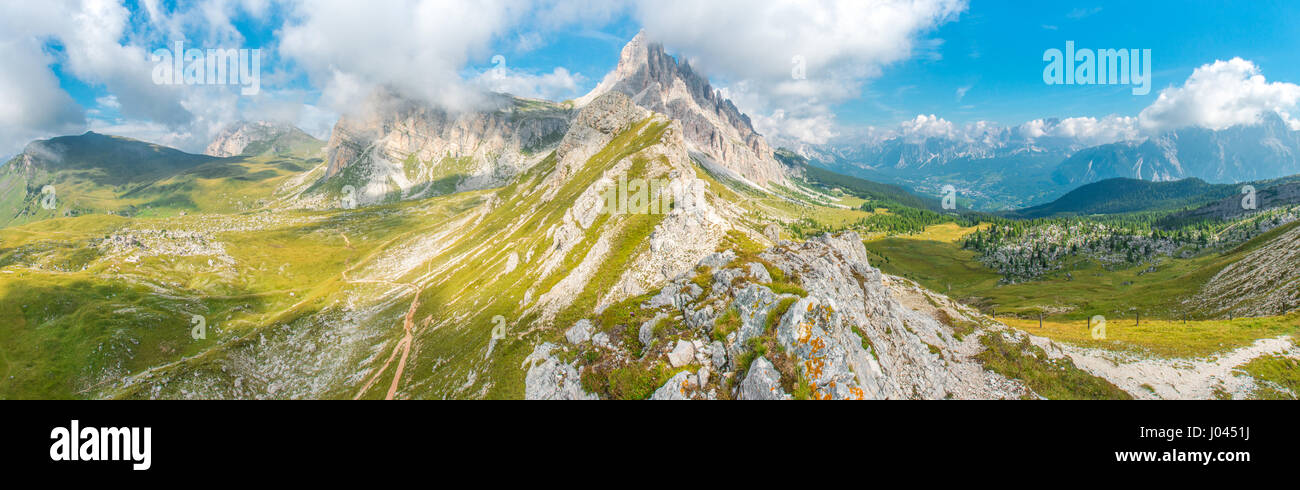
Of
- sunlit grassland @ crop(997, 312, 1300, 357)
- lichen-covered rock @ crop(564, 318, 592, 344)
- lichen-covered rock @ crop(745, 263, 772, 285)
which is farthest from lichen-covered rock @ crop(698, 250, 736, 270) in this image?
sunlit grassland @ crop(997, 312, 1300, 357)

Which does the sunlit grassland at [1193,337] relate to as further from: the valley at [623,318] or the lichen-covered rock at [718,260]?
the lichen-covered rock at [718,260]

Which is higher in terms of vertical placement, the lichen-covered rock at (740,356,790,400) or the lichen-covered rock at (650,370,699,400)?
the lichen-covered rock at (740,356,790,400)

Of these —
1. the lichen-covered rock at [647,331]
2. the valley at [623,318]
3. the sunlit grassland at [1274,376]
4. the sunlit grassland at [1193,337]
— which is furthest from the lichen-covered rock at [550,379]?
the sunlit grassland at [1274,376]

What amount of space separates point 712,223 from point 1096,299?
11184cm

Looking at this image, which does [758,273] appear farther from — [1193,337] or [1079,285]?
[1079,285]

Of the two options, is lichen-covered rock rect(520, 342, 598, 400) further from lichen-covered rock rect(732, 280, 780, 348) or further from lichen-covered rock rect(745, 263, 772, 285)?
lichen-covered rock rect(745, 263, 772, 285)

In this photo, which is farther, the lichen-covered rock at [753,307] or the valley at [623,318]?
the valley at [623,318]

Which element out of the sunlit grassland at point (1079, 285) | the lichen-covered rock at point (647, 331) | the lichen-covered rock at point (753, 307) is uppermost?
the lichen-covered rock at point (753, 307)

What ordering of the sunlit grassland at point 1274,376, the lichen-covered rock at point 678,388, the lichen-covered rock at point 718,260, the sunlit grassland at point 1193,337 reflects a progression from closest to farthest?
1. the lichen-covered rock at point 678,388
2. the sunlit grassland at point 1274,376
3. the sunlit grassland at point 1193,337
4. the lichen-covered rock at point 718,260

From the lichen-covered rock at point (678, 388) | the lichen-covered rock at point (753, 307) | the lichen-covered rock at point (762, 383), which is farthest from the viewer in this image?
the lichen-covered rock at point (753, 307)

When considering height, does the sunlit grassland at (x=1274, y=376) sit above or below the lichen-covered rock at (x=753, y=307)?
below
